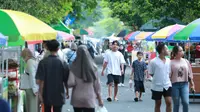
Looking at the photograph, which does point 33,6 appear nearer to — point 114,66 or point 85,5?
point 114,66

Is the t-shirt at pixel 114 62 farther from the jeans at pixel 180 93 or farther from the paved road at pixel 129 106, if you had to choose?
the jeans at pixel 180 93

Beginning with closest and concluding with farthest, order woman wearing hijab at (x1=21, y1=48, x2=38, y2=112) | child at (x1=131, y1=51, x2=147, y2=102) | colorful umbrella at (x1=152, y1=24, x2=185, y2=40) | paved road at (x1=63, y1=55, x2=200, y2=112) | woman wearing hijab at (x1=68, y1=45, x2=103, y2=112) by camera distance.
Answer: woman wearing hijab at (x1=68, y1=45, x2=103, y2=112) < woman wearing hijab at (x1=21, y1=48, x2=38, y2=112) < paved road at (x1=63, y1=55, x2=200, y2=112) < child at (x1=131, y1=51, x2=147, y2=102) < colorful umbrella at (x1=152, y1=24, x2=185, y2=40)

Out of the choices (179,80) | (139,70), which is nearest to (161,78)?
(179,80)

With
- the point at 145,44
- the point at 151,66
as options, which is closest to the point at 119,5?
the point at 145,44

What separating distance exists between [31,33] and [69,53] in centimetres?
977

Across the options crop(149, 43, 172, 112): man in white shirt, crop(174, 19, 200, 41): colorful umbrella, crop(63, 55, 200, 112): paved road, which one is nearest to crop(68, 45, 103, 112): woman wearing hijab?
crop(149, 43, 172, 112): man in white shirt

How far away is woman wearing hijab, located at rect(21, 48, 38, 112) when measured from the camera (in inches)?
471

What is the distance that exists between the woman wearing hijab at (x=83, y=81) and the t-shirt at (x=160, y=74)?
9.70ft

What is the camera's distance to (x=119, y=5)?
158 feet

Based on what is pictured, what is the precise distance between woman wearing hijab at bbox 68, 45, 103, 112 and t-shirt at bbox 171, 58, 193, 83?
311cm

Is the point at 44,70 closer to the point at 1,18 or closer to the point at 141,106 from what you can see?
the point at 1,18

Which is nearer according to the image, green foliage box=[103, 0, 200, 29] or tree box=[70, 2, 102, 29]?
green foliage box=[103, 0, 200, 29]

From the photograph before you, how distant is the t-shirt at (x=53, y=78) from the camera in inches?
387

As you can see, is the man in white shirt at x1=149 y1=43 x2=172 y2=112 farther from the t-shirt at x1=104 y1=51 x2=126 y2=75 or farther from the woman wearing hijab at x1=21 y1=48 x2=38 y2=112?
the t-shirt at x1=104 y1=51 x2=126 y2=75
